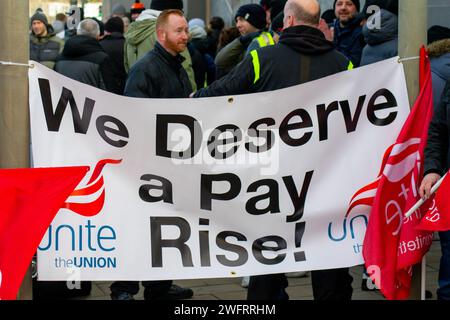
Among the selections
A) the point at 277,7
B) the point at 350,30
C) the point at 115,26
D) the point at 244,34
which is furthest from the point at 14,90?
the point at 277,7

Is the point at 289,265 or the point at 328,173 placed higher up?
the point at 328,173

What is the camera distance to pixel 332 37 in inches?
353

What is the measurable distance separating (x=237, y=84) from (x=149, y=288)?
5.55 ft

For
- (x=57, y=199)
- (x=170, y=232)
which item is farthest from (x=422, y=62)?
(x=57, y=199)

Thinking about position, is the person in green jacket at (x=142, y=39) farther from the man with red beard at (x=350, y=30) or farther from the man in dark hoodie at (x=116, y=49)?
the man with red beard at (x=350, y=30)

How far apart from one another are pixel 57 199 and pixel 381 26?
3.90 metres

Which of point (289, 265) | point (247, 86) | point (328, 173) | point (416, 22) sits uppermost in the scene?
point (416, 22)

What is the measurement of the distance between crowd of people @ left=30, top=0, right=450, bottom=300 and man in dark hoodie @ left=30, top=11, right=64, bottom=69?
0.08ft

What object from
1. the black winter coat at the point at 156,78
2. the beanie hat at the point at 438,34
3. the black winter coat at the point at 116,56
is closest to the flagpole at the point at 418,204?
the black winter coat at the point at 156,78

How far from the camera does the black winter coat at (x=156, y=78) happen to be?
6.42 metres

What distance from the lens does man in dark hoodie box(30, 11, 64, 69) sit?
10023 mm

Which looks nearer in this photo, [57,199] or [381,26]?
[57,199]

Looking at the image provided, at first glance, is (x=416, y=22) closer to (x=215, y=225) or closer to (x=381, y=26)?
(x=215, y=225)

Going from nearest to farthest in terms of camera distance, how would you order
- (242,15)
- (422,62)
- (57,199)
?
(57,199), (422,62), (242,15)
